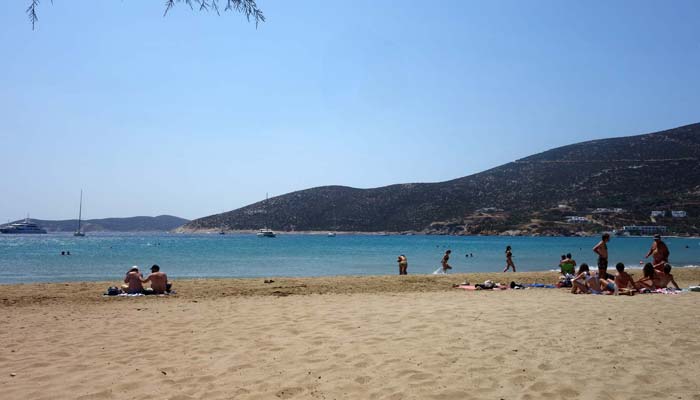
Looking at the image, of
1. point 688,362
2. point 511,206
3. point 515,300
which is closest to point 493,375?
point 688,362

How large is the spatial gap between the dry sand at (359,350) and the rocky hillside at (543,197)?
278 feet

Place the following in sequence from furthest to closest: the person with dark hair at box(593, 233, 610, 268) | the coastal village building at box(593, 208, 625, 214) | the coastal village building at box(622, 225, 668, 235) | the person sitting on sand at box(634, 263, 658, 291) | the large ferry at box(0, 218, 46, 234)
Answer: the large ferry at box(0, 218, 46, 234), the coastal village building at box(593, 208, 625, 214), the coastal village building at box(622, 225, 668, 235), the person with dark hair at box(593, 233, 610, 268), the person sitting on sand at box(634, 263, 658, 291)

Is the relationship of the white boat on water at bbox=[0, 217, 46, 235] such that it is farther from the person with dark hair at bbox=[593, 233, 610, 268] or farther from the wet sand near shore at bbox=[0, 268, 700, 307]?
the person with dark hair at bbox=[593, 233, 610, 268]

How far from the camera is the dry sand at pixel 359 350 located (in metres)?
4.91

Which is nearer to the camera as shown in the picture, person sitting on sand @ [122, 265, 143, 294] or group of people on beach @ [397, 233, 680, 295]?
group of people on beach @ [397, 233, 680, 295]

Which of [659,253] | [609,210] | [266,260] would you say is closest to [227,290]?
[659,253]

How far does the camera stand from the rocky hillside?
83188mm

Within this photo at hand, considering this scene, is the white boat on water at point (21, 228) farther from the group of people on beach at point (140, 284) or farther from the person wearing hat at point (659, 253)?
the person wearing hat at point (659, 253)

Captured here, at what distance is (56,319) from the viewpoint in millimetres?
9023

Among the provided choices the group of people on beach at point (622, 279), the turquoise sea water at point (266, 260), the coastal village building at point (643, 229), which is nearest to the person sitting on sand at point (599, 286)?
the group of people on beach at point (622, 279)

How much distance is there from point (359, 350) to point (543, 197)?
326ft

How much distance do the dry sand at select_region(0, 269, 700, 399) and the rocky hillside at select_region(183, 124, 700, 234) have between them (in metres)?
84.8

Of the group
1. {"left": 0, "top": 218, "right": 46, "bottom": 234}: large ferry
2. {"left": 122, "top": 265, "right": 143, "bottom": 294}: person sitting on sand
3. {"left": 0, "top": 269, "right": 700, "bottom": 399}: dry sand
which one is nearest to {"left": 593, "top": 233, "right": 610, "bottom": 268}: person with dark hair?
{"left": 0, "top": 269, "right": 700, "bottom": 399}: dry sand

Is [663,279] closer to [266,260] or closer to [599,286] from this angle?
[599,286]
